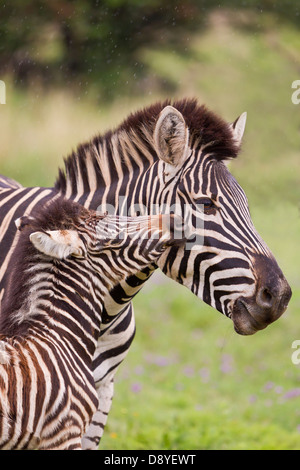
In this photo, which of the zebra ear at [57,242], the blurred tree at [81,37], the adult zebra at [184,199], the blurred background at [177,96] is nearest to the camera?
the zebra ear at [57,242]

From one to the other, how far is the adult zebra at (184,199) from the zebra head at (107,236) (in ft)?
1.17

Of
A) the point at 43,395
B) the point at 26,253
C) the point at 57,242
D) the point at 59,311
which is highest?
the point at 57,242

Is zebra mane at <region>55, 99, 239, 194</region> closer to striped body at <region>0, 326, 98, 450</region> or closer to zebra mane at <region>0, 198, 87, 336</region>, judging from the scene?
zebra mane at <region>0, 198, 87, 336</region>

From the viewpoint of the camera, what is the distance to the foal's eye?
3.95m

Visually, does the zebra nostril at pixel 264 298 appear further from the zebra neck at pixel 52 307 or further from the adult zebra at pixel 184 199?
the zebra neck at pixel 52 307

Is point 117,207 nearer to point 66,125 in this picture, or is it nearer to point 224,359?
point 224,359

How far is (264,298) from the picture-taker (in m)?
3.71

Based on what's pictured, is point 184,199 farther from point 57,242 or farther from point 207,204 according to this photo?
point 57,242

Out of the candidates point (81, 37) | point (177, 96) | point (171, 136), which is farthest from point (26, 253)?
point (177, 96)

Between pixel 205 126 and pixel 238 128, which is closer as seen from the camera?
pixel 205 126

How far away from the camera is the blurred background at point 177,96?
25.2 ft

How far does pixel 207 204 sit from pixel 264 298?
0.64 metres

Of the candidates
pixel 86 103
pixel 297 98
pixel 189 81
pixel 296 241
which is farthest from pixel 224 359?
pixel 189 81

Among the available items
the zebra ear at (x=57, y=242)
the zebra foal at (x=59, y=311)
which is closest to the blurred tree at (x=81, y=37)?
the zebra foal at (x=59, y=311)
